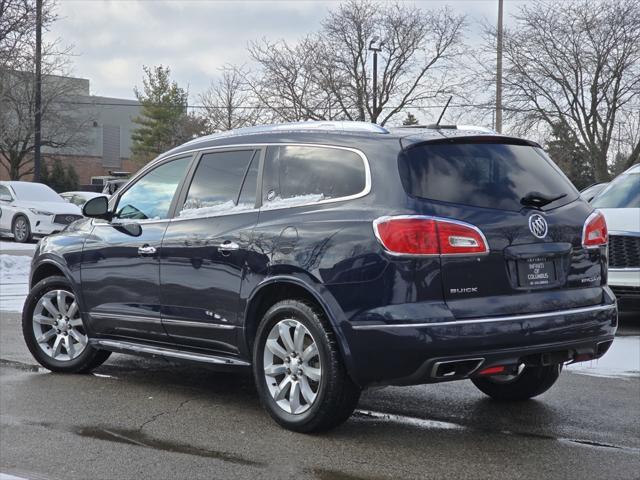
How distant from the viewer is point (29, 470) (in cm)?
465

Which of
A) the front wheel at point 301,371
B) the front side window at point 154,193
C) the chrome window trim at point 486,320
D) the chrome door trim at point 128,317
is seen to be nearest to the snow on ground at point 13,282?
the chrome door trim at point 128,317

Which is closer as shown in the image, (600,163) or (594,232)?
(594,232)

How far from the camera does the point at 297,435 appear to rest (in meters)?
5.25

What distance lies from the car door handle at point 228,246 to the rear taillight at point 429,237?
116 cm

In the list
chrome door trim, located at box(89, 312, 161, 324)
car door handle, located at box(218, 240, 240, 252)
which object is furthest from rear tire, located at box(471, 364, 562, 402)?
chrome door trim, located at box(89, 312, 161, 324)

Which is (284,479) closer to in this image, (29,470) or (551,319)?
(29,470)

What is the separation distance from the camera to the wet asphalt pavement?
4625mm

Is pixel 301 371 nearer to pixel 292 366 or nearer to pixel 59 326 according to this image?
pixel 292 366

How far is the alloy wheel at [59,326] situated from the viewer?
23.4ft

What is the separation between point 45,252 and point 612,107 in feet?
89.9

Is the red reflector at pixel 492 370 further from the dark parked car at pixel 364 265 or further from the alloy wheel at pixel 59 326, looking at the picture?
the alloy wheel at pixel 59 326

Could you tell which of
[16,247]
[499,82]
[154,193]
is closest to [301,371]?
[154,193]

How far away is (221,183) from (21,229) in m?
18.8

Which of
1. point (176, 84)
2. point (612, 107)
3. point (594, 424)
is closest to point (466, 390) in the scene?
point (594, 424)
